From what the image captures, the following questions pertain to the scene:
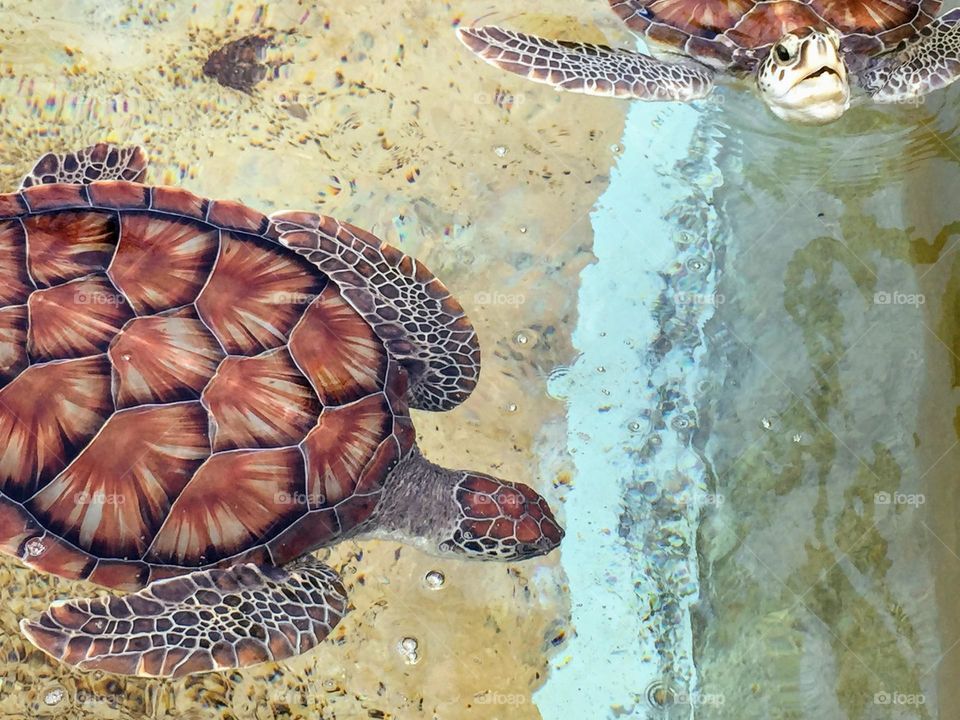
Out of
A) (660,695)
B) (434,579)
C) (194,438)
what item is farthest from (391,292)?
(660,695)

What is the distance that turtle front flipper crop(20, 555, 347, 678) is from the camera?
7.30 ft

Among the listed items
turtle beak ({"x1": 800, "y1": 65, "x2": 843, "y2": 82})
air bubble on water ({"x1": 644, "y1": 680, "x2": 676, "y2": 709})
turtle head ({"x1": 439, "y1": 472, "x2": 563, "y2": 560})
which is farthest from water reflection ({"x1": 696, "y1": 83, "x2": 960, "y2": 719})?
turtle head ({"x1": 439, "y1": 472, "x2": 563, "y2": 560})

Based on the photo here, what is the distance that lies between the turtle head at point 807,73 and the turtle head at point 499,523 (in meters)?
1.86

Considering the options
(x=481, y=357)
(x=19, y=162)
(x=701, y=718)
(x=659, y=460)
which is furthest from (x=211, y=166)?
(x=701, y=718)

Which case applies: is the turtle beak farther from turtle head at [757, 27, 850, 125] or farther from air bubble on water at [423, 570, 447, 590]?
air bubble on water at [423, 570, 447, 590]

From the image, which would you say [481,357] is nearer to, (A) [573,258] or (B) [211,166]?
(A) [573,258]

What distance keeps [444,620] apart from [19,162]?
2452mm

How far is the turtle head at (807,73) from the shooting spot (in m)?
2.83

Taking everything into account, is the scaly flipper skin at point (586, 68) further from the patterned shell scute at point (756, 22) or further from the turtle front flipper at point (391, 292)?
the turtle front flipper at point (391, 292)

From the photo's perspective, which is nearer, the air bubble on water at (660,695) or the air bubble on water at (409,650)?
the air bubble on water at (409,650)

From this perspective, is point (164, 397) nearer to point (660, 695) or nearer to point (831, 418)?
point (660, 695)

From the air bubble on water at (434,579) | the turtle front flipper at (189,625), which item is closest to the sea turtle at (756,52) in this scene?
the air bubble on water at (434,579)

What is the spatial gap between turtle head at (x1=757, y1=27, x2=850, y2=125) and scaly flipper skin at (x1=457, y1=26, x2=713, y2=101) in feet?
1.06

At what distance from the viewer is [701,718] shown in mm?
2998
